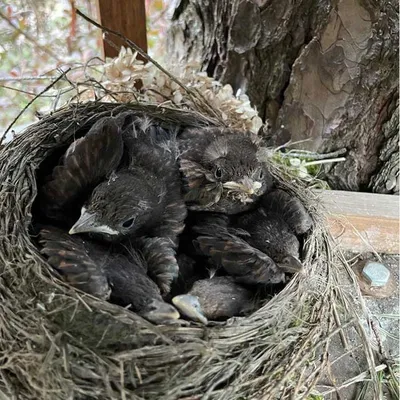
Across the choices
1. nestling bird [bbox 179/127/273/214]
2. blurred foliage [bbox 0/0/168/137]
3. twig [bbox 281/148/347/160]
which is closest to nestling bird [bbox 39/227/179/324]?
nestling bird [bbox 179/127/273/214]

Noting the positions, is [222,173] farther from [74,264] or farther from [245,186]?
[74,264]

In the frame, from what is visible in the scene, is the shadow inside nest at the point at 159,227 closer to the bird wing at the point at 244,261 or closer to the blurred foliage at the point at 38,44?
the bird wing at the point at 244,261

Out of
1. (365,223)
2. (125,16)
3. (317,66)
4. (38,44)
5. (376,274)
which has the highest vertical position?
(38,44)

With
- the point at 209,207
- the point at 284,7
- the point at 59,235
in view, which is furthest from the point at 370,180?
the point at 59,235

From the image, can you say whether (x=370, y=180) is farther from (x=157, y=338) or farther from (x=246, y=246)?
(x=157, y=338)

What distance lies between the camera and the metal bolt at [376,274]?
5.13ft

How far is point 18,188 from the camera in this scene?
1076 millimetres

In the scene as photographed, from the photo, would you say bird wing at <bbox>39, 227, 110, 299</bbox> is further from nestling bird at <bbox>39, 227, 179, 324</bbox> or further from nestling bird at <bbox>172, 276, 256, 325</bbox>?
nestling bird at <bbox>172, 276, 256, 325</bbox>

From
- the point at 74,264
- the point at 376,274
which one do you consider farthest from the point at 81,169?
the point at 376,274

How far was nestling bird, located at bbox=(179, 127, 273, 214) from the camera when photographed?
1.18 metres

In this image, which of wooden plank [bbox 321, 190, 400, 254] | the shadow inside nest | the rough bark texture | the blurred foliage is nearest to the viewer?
the shadow inside nest

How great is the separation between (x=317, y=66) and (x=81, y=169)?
0.86 meters

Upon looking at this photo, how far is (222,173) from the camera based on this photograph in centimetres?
119

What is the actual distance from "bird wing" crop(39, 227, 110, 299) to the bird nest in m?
0.02
